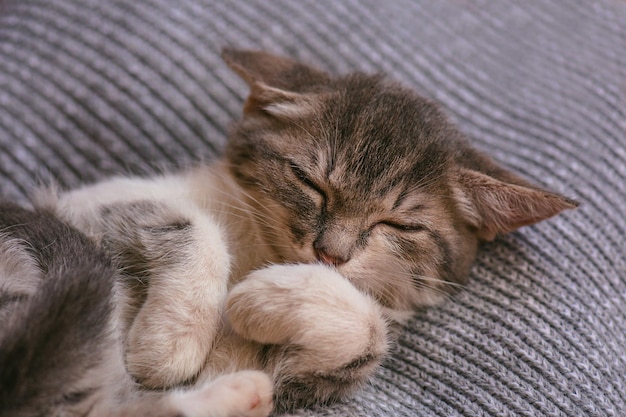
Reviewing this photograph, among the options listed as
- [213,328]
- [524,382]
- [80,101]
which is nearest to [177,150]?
[80,101]

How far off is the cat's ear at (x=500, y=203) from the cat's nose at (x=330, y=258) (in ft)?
1.02

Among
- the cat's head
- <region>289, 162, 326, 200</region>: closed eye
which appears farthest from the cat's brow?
<region>289, 162, 326, 200</region>: closed eye

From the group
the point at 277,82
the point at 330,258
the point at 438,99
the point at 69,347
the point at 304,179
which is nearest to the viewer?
the point at 69,347

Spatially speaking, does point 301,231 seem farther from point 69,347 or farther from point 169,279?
point 69,347

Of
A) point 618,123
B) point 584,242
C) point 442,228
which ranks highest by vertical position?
point 618,123

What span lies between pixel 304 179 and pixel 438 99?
0.65 meters

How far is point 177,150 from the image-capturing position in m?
1.64

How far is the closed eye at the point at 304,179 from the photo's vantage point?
1.19m

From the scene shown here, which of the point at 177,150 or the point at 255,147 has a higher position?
the point at 255,147

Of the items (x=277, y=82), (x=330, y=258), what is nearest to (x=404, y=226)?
(x=330, y=258)

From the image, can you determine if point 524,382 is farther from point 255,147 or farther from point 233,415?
point 255,147

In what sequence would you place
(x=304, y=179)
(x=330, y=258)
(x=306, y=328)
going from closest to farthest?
(x=306, y=328), (x=330, y=258), (x=304, y=179)

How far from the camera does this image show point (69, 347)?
87 cm

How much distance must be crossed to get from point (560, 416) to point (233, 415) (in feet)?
2.12
